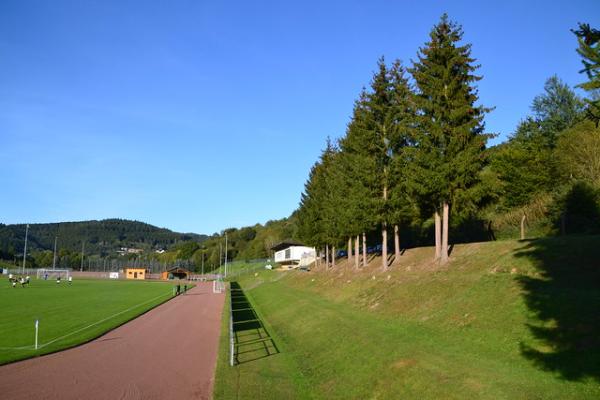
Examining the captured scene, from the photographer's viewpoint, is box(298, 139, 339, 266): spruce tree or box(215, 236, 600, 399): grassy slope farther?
box(298, 139, 339, 266): spruce tree

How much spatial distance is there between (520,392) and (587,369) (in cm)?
157

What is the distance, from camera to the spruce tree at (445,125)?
2677cm

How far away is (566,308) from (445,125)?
1549 cm

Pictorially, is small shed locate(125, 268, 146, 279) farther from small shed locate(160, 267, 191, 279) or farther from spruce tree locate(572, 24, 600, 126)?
spruce tree locate(572, 24, 600, 126)

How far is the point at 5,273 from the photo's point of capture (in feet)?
442

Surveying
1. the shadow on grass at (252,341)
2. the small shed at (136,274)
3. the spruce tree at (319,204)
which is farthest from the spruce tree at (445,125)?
the small shed at (136,274)

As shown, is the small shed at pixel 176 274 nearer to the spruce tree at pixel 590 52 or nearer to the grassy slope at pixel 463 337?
the grassy slope at pixel 463 337

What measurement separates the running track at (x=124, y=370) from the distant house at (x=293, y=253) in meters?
66.2

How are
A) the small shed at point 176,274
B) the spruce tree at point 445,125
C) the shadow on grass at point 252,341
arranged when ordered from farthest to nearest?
the small shed at point 176,274 → the spruce tree at point 445,125 → the shadow on grass at point 252,341

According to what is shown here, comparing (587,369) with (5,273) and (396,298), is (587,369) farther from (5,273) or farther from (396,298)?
(5,273)

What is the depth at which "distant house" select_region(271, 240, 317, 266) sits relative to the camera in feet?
309

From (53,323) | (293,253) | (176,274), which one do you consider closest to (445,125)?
(53,323)

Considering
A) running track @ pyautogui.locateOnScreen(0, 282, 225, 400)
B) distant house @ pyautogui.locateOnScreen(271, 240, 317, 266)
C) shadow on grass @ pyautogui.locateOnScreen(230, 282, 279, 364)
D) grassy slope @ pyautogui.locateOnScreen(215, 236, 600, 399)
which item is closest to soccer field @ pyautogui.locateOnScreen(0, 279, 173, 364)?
running track @ pyautogui.locateOnScreen(0, 282, 225, 400)

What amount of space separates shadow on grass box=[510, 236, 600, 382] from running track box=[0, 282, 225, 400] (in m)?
9.42
